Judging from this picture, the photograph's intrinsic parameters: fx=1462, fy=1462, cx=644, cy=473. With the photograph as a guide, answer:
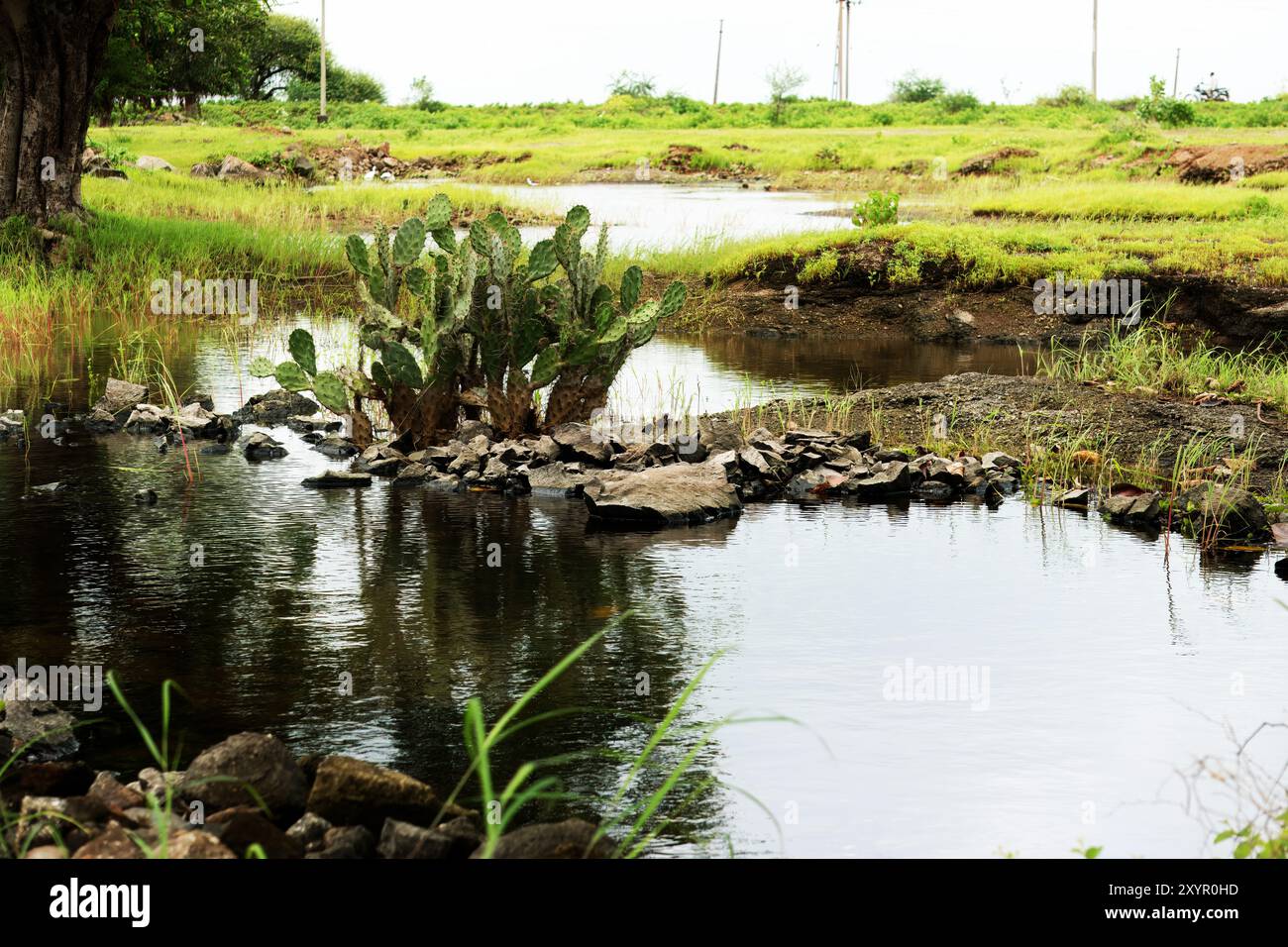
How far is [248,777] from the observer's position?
4797mm

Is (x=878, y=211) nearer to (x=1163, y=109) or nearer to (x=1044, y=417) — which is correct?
(x=1044, y=417)

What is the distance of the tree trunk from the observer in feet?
62.9

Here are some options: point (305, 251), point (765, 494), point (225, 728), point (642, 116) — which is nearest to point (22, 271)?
point (305, 251)

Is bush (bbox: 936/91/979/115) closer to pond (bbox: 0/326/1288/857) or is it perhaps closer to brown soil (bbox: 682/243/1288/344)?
brown soil (bbox: 682/243/1288/344)

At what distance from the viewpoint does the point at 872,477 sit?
1044cm

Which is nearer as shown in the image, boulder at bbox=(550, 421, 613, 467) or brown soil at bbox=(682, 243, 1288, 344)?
boulder at bbox=(550, 421, 613, 467)

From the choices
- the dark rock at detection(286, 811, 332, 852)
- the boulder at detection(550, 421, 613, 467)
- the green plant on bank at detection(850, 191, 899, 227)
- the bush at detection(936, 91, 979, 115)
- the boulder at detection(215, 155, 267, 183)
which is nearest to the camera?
the dark rock at detection(286, 811, 332, 852)

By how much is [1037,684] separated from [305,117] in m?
69.5

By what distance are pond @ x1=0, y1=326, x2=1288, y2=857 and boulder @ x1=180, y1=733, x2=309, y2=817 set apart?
552mm

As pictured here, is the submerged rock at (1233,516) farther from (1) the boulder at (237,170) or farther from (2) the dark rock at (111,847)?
(1) the boulder at (237,170)

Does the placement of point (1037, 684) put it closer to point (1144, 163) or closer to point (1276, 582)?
point (1276, 582)

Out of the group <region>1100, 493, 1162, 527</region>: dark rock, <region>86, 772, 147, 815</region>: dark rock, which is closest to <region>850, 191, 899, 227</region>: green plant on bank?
<region>1100, 493, 1162, 527</region>: dark rock

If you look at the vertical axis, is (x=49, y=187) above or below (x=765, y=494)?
above

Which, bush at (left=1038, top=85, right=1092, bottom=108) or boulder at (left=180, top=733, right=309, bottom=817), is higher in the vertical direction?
bush at (left=1038, top=85, right=1092, bottom=108)
